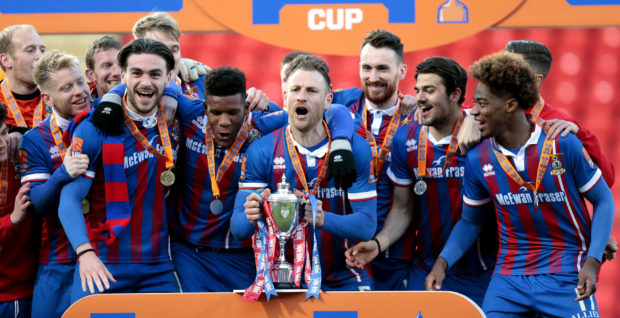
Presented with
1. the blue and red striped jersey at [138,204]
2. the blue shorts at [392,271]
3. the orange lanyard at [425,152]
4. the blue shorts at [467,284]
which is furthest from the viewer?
the blue shorts at [392,271]

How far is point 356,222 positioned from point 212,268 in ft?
3.27

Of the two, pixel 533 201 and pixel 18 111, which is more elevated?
pixel 18 111

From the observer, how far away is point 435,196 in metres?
4.33

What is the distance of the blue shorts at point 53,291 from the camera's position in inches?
166

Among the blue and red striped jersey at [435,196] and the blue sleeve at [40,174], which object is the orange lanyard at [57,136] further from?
the blue and red striped jersey at [435,196]

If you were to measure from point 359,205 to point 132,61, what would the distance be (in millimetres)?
1364

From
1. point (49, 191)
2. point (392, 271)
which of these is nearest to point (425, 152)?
point (392, 271)

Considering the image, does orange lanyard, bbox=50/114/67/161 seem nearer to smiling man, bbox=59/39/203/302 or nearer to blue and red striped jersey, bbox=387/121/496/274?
smiling man, bbox=59/39/203/302

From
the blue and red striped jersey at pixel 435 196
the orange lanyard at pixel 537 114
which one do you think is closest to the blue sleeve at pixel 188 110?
the blue and red striped jersey at pixel 435 196

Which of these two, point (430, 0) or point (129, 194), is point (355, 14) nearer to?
point (430, 0)

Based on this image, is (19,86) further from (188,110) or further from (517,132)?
(517,132)

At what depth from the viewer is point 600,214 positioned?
375 cm

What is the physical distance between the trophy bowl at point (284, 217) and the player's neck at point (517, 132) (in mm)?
1141

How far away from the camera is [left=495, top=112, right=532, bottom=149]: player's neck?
385cm
